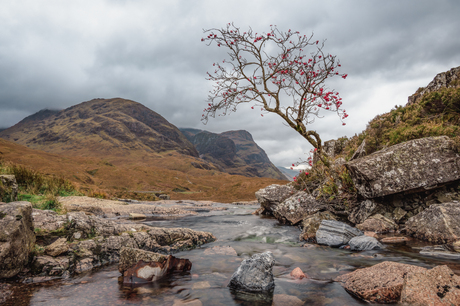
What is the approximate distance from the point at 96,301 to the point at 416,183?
10036 millimetres

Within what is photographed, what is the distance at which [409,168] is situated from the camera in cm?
823

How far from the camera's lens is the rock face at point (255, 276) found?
4465mm

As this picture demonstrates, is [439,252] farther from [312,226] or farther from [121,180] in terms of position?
[121,180]

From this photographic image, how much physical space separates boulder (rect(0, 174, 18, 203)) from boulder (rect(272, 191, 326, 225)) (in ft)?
39.0

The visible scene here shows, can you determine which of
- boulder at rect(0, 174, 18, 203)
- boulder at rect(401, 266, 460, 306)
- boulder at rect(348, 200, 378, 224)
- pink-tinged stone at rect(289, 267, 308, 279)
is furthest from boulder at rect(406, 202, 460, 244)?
boulder at rect(0, 174, 18, 203)

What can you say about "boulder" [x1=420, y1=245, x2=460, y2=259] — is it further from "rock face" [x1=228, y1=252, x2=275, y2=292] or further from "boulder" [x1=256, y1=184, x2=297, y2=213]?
"boulder" [x1=256, y1=184, x2=297, y2=213]

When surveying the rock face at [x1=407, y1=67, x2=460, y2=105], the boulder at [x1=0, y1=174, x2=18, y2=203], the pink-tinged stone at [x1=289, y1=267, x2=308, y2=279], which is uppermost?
the rock face at [x1=407, y1=67, x2=460, y2=105]

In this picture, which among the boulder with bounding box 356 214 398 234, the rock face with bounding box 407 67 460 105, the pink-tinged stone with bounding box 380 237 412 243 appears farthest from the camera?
the rock face with bounding box 407 67 460 105

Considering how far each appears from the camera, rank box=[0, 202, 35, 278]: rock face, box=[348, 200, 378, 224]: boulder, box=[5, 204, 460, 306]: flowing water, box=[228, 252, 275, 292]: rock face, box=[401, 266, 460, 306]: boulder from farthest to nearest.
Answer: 1. box=[348, 200, 378, 224]: boulder
2. box=[228, 252, 275, 292]: rock face
3. box=[0, 202, 35, 278]: rock face
4. box=[5, 204, 460, 306]: flowing water
5. box=[401, 266, 460, 306]: boulder

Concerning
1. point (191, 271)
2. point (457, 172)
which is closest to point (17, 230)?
point (191, 271)

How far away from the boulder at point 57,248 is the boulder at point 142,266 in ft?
4.98

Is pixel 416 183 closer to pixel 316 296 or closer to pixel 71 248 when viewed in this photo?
pixel 316 296

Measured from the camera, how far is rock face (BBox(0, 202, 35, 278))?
4.17m

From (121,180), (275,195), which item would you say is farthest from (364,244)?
(121,180)
